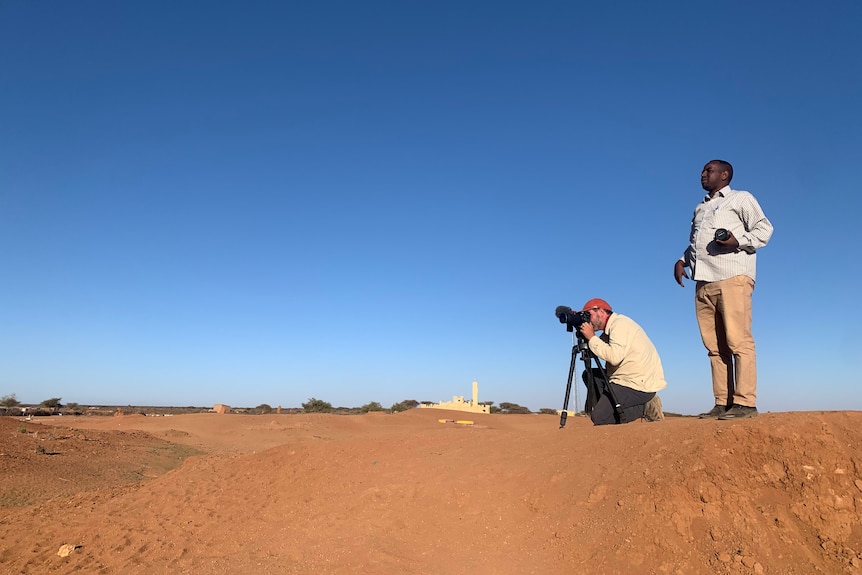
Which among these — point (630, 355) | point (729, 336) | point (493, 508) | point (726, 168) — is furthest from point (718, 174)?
point (493, 508)

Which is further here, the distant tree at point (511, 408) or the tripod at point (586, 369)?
the distant tree at point (511, 408)

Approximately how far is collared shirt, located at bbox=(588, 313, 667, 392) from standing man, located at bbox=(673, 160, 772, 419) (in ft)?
2.25

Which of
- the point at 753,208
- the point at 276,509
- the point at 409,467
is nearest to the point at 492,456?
the point at 409,467

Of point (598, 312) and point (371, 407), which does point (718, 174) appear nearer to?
point (598, 312)

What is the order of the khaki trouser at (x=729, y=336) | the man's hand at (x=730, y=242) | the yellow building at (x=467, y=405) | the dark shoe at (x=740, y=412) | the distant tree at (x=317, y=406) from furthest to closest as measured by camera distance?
the distant tree at (x=317, y=406) → the yellow building at (x=467, y=405) → the man's hand at (x=730, y=242) → the khaki trouser at (x=729, y=336) → the dark shoe at (x=740, y=412)

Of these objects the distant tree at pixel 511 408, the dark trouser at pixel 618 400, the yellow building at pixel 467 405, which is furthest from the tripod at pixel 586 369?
the distant tree at pixel 511 408

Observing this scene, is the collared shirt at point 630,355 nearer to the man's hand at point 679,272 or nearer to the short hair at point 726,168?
the man's hand at point 679,272

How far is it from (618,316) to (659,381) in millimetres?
944

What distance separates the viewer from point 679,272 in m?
6.52

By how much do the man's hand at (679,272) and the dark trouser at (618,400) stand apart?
144cm

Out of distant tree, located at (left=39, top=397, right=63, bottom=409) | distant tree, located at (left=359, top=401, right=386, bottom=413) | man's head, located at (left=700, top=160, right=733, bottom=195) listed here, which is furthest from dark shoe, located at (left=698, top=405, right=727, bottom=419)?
distant tree, located at (left=39, top=397, right=63, bottom=409)

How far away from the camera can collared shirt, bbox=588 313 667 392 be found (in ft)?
21.3

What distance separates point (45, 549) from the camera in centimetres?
621

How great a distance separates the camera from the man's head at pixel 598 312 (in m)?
6.82
